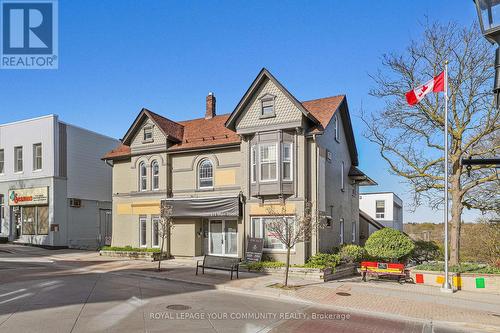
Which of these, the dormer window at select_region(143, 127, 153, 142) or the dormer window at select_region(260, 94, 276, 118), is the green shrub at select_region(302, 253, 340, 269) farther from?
the dormer window at select_region(143, 127, 153, 142)

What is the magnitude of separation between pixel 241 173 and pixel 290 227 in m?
6.88

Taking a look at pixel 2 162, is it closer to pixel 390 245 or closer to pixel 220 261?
pixel 220 261

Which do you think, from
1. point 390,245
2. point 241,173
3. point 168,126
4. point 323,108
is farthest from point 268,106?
point 390,245

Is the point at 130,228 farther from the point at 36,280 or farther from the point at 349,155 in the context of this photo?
the point at 349,155

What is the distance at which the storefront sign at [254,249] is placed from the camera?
19.5 m

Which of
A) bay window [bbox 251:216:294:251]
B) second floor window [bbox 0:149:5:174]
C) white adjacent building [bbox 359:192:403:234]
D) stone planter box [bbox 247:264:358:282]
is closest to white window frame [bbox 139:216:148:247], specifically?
bay window [bbox 251:216:294:251]

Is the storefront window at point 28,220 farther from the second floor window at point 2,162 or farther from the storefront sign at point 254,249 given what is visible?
the storefront sign at point 254,249

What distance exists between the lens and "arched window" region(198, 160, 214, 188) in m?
23.0

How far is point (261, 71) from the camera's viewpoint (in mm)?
20422

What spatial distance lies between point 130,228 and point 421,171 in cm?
1770

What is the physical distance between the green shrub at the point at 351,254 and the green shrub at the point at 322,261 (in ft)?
3.87

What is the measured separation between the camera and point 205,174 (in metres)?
23.3

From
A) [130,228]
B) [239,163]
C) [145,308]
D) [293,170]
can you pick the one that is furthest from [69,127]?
[145,308]

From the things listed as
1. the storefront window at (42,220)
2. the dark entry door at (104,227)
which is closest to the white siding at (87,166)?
the dark entry door at (104,227)
